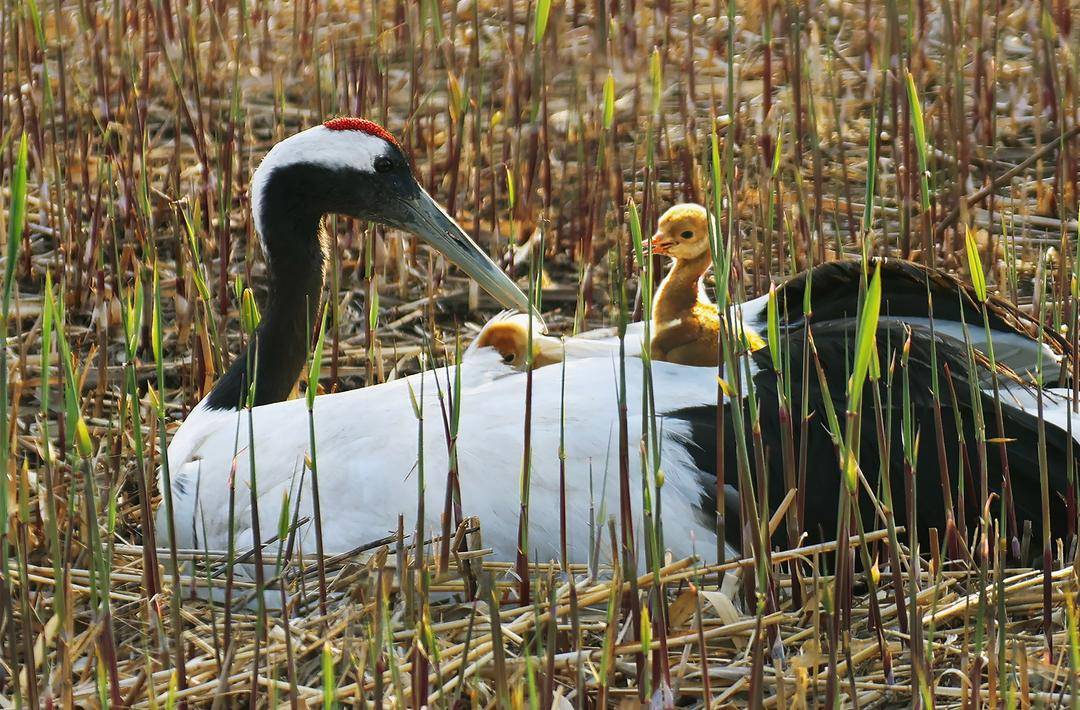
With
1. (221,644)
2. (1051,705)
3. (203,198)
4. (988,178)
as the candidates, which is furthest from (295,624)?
(988,178)

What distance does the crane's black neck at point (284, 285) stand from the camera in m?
3.21

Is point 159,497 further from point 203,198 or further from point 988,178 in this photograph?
point 988,178

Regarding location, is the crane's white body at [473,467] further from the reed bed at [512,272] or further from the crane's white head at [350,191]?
the crane's white head at [350,191]

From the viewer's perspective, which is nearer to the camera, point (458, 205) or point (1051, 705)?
point (1051, 705)

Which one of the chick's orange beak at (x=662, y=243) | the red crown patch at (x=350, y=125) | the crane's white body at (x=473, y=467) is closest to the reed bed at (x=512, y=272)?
the crane's white body at (x=473, y=467)

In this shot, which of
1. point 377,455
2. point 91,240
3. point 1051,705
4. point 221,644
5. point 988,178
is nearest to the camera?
point 1051,705

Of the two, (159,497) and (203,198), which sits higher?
(203,198)

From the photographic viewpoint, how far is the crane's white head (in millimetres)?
3225

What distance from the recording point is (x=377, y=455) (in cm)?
271

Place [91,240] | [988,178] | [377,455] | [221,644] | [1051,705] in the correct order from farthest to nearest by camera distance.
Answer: [988,178], [91,240], [377,455], [221,644], [1051,705]

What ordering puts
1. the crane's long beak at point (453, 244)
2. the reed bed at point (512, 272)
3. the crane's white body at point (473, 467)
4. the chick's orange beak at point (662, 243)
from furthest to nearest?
the crane's long beak at point (453, 244) → the chick's orange beak at point (662, 243) → the crane's white body at point (473, 467) → the reed bed at point (512, 272)

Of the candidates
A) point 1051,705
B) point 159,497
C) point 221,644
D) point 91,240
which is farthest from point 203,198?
point 1051,705

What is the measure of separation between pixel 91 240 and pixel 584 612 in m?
2.04

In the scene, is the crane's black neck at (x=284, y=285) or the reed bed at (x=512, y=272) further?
the crane's black neck at (x=284, y=285)
